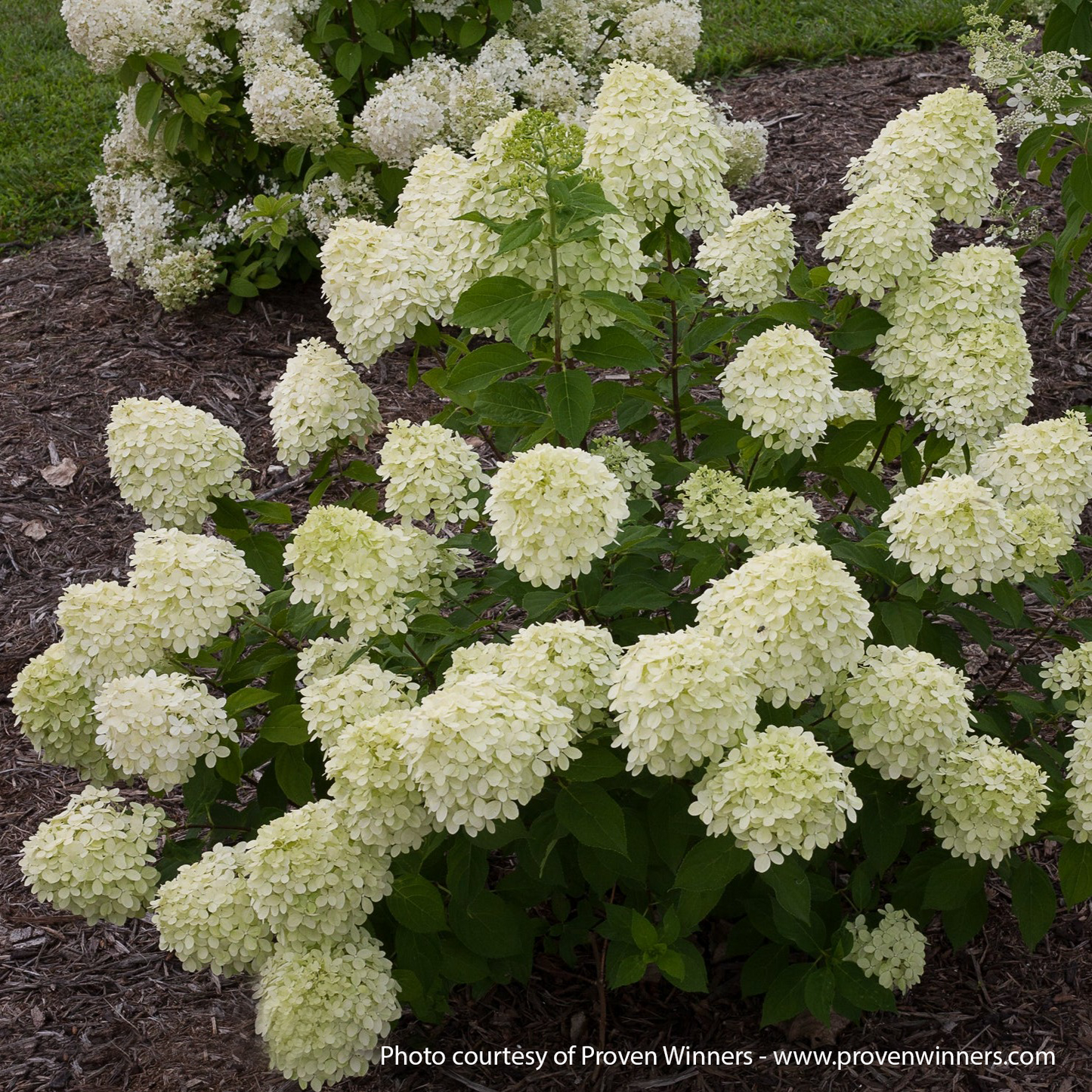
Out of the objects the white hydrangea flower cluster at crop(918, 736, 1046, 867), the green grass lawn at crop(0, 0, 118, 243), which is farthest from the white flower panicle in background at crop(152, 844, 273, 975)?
the green grass lawn at crop(0, 0, 118, 243)

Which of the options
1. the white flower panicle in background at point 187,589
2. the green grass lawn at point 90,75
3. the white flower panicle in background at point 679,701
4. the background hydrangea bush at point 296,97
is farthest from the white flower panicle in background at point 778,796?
the green grass lawn at point 90,75

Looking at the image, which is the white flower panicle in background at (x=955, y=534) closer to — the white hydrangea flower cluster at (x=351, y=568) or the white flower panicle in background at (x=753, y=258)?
the white flower panicle in background at (x=753, y=258)

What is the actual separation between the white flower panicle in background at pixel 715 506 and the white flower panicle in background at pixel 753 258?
55 cm

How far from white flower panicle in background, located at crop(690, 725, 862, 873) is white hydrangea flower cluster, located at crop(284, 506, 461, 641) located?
0.71 metres

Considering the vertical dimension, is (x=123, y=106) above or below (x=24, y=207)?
above

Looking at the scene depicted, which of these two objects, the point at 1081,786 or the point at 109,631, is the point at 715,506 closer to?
the point at 1081,786

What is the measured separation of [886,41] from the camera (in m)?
8.03

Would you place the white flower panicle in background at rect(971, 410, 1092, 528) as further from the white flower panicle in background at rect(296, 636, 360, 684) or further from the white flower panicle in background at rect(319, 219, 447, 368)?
the white flower panicle in background at rect(296, 636, 360, 684)

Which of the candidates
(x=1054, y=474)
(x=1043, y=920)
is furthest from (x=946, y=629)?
(x=1043, y=920)

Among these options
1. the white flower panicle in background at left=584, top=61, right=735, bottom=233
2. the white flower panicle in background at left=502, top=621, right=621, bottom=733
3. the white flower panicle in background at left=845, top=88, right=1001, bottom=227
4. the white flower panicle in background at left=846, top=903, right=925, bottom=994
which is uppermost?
the white flower panicle in background at left=584, top=61, right=735, bottom=233

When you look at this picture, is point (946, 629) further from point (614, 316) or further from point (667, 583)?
point (614, 316)

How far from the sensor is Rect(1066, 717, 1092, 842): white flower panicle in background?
2.46m

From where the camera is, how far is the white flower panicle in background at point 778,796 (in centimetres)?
211

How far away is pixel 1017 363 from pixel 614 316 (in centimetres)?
92
